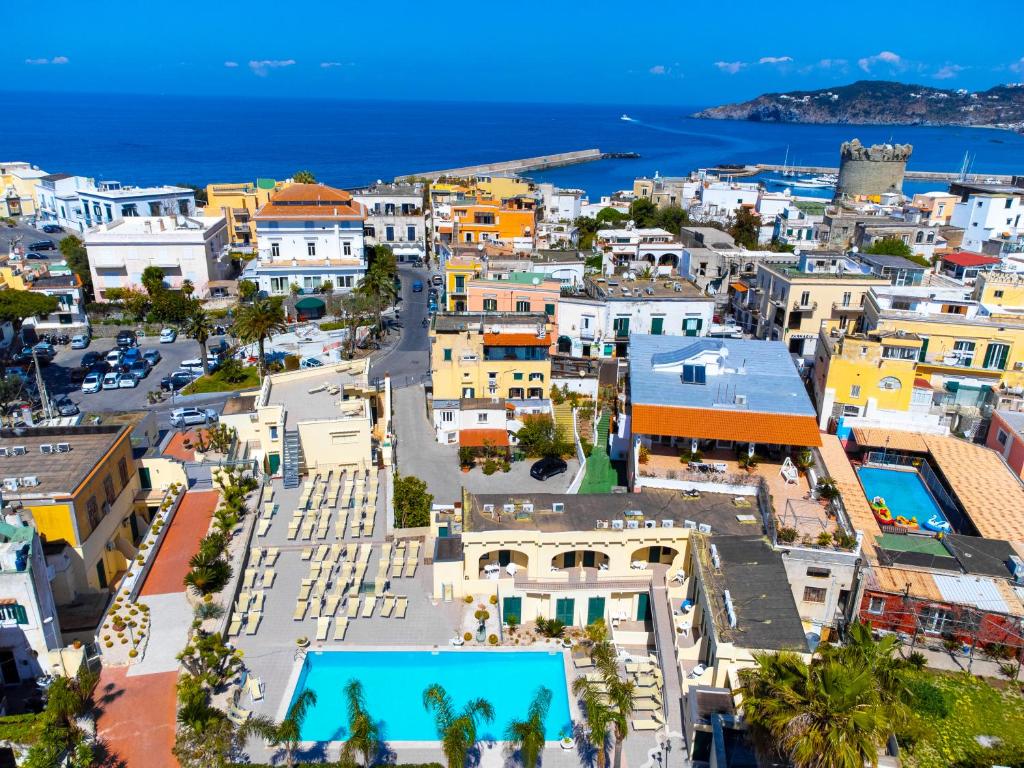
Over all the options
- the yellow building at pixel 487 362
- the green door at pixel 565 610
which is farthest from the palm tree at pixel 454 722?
the yellow building at pixel 487 362

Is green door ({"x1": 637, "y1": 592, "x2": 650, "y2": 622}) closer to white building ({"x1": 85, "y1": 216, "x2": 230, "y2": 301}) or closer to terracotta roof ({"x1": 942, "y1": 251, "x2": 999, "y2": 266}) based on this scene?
terracotta roof ({"x1": 942, "y1": 251, "x2": 999, "y2": 266})

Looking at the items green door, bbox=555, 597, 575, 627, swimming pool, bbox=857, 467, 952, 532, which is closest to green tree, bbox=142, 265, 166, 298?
green door, bbox=555, 597, 575, 627

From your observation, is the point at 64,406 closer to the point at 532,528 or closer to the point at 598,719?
the point at 532,528

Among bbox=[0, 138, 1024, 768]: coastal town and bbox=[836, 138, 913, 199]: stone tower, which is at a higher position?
bbox=[836, 138, 913, 199]: stone tower

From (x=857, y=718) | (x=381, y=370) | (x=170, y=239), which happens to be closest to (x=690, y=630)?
(x=857, y=718)

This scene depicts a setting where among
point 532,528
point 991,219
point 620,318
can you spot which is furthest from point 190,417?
point 991,219

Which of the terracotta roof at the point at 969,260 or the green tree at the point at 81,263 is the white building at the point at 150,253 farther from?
the terracotta roof at the point at 969,260
